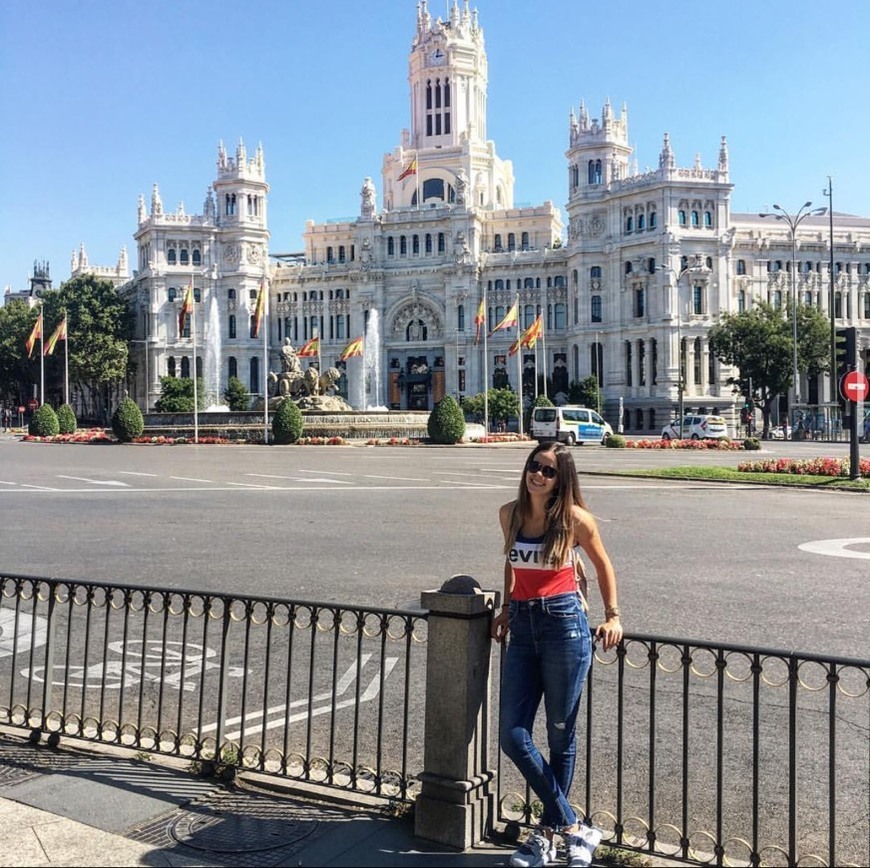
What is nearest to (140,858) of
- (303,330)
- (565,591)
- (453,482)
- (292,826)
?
(292,826)

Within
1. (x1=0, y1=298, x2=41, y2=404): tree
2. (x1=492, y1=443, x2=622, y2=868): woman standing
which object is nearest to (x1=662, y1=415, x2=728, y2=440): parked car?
(x1=492, y1=443, x2=622, y2=868): woman standing

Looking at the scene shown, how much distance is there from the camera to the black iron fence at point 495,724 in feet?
15.9

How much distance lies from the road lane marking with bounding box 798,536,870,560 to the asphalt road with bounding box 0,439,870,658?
11cm

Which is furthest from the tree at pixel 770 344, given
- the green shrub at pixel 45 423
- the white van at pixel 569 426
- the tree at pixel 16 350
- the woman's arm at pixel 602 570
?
the tree at pixel 16 350

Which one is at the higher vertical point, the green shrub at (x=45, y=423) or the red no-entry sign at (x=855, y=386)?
the red no-entry sign at (x=855, y=386)

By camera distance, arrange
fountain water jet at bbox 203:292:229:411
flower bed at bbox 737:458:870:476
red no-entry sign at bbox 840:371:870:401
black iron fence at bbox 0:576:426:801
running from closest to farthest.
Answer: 1. black iron fence at bbox 0:576:426:801
2. red no-entry sign at bbox 840:371:870:401
3. flower bed at bbox 737:458:870:476
4. fountain water jet at bbox 203:292:229:411

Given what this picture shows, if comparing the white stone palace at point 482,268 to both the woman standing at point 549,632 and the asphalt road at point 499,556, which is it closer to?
the asphalt road at point 499,556

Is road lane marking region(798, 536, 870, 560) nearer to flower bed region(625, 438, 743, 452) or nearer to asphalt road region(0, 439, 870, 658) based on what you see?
asphalt road region(0, 439, 870, 658)

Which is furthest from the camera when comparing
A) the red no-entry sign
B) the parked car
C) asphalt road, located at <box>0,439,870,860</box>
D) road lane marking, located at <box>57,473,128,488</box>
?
the parked car

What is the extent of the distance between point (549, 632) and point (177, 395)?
9294cm

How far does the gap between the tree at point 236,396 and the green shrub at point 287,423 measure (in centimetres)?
4553

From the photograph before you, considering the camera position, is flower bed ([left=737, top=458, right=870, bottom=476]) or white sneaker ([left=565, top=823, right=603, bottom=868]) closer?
white sneaker ([left=565, top=823, right=603, bottom=868])

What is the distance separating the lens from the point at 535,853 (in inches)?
180

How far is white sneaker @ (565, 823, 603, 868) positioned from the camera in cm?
455
